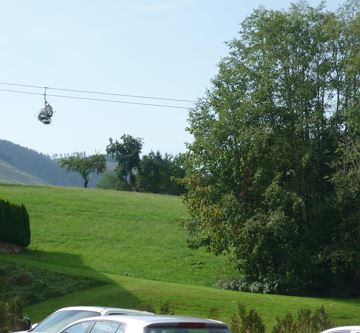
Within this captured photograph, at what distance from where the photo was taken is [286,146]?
34.9 meters

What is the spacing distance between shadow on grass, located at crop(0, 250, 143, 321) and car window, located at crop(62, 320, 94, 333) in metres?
14.5

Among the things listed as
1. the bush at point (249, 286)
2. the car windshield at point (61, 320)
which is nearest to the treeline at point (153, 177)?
the bush at point (249, 286)

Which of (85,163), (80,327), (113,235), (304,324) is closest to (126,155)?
(85,163)

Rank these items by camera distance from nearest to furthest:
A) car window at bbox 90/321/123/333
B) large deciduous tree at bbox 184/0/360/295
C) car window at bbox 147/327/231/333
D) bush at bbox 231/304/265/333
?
car window at bbox 147/327/231/333
car window at bbox 90/321/123/333
bush at bbox 231/304/265/333
large deciduous tree at bbox 184/0/360/295

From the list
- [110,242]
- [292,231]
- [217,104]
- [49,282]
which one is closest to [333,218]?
[292,231]

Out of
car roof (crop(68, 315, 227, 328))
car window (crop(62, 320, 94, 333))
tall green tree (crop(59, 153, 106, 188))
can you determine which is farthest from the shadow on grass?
tall green tree (crop(59, 153, 106, 188))

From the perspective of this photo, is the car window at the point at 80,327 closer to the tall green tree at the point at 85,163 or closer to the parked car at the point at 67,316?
the parked car at the point at 67,316

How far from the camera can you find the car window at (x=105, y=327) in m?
10.3

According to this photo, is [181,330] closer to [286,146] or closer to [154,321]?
[154,321]

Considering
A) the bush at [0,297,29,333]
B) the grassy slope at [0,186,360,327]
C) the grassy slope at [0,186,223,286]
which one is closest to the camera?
the bush at [0,297,29,333]

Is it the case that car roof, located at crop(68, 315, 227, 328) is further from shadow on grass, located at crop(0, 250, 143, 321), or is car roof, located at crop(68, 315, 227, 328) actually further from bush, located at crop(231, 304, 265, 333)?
shadow on grass, located at crop(0, 250, 143, 321)

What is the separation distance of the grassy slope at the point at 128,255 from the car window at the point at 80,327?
48.6 feet

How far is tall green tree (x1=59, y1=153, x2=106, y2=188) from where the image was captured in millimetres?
107938

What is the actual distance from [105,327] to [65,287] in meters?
21.5
